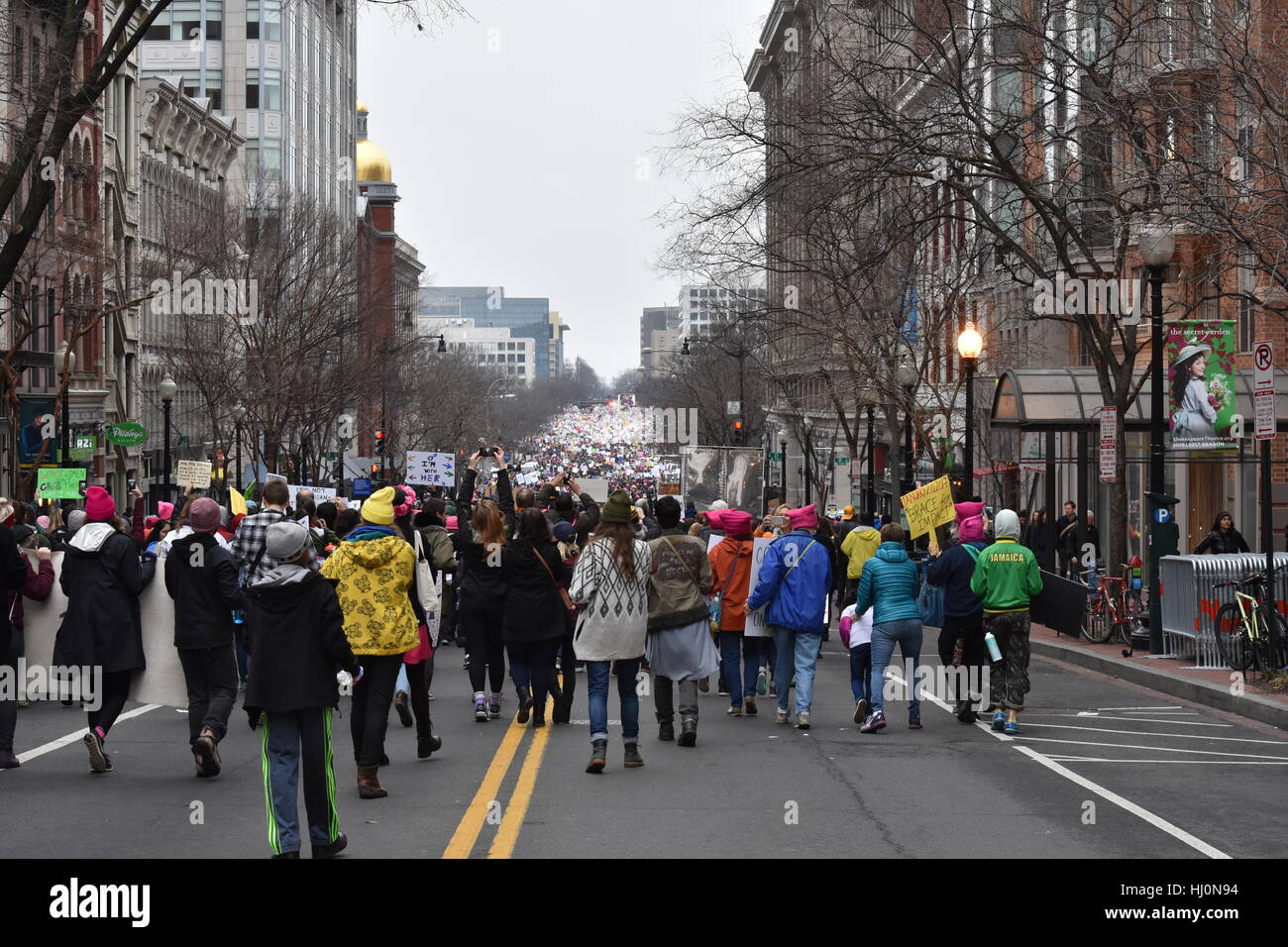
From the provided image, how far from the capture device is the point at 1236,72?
1881 centimetres

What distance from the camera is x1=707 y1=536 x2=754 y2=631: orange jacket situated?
15555 millimetres

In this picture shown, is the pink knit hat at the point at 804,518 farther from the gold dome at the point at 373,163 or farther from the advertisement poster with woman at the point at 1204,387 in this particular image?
the gold dome at the point at 373,163

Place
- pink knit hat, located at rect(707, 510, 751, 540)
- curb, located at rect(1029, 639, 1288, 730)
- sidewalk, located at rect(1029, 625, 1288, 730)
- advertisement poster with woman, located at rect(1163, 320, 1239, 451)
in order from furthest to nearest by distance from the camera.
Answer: advertisement poster with woman, located at rect(1163, 320, 1239, 451) → sidewalk, located at rect(1029, 625, 1288, 730) → curb, located at rect(1029, 639, 1288, 730) → pink knit hat, located at rect(707, 510, 751, 540)

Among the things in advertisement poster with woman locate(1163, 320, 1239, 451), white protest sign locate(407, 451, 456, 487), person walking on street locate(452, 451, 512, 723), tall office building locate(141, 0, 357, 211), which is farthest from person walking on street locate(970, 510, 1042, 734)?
tall office building locate(141, 0, 357, 211)

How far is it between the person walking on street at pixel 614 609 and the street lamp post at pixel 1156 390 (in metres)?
9.79

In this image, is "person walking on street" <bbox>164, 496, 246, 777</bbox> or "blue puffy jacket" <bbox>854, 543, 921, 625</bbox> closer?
"person walking on street" <bbox>164, 496, 246, 777</bbox>

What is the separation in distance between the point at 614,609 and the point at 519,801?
6.82 ft

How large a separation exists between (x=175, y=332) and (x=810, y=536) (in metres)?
52.3

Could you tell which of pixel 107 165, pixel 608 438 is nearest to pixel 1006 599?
pixel 107 165

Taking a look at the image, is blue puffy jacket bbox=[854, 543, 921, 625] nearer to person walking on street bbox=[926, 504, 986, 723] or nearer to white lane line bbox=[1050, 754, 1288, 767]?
person walking on street bbox=[926, 504, 986, 723]

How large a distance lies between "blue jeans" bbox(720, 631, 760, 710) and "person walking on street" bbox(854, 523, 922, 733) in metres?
1.44

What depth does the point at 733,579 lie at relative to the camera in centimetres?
1552

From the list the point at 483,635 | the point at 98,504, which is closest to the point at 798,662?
the point at 483,635

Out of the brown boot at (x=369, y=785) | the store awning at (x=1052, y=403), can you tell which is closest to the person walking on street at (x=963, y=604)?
the brown boot at (x=369, y=785)
